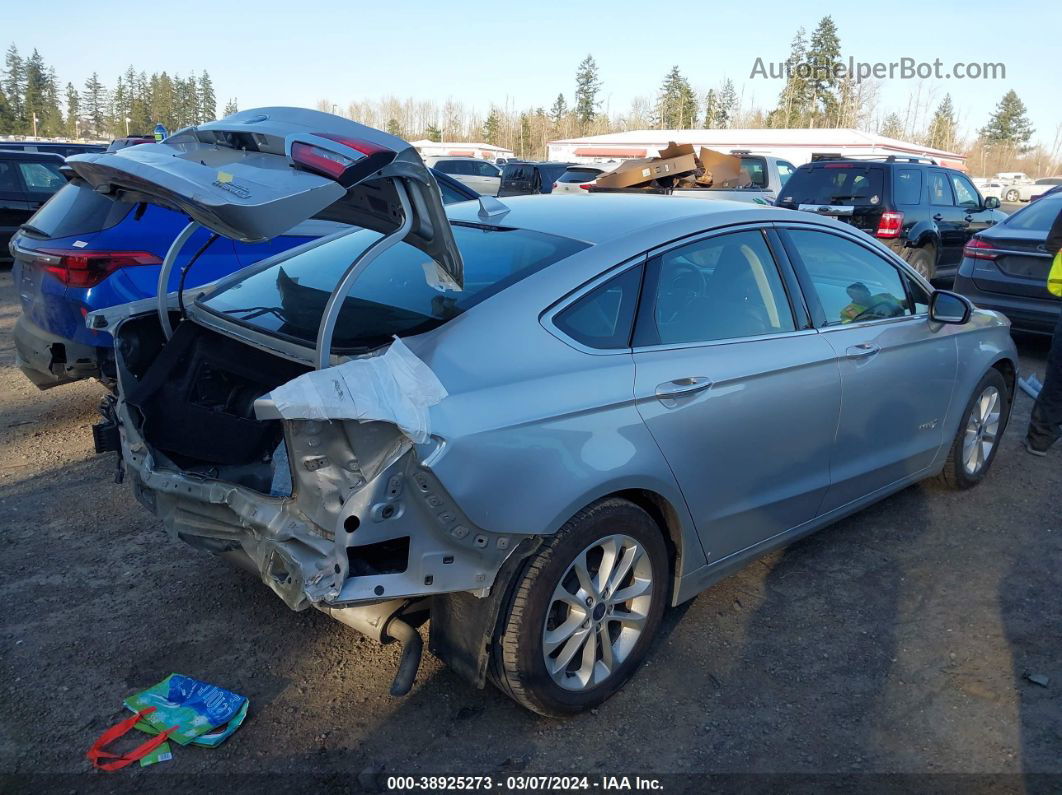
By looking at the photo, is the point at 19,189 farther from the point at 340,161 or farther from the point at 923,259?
the point at 923,259

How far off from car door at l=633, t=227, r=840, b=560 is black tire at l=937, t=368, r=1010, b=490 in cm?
151

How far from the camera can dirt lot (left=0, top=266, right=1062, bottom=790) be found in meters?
2.75

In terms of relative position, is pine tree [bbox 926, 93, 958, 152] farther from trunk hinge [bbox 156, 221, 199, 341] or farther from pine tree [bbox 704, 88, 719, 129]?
trunk hinge [bbox 156, 221, 199, 341]

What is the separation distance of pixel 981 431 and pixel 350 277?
408 cm

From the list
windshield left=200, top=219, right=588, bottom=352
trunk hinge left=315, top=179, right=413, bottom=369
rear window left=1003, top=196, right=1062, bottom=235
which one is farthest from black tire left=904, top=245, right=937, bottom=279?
Result: trunk hinge left=315, top=179, right=413, bottom=369

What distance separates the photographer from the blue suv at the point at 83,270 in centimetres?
508

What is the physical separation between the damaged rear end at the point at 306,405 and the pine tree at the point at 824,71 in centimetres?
7676

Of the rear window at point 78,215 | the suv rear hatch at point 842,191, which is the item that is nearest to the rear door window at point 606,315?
the rear window at point 78,215

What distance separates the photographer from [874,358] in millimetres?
3867

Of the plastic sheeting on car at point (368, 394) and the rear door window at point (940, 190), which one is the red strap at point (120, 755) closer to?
the plastic sheeting on car at point (368, 394)

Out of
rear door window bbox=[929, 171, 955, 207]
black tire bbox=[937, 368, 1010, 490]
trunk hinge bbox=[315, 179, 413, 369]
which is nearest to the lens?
trunk hinge bbox=[315, 179, 413, 369]

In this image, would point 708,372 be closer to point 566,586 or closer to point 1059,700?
point 566,586

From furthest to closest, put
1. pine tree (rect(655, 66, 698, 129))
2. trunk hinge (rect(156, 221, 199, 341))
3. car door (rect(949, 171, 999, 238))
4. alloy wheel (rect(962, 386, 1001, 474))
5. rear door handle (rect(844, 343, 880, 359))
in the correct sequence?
pine tree (rect(655, 66, 698, 129)) → car door (rect(949, 171, 999, 238)) → alloy wheel (rect(962, 386, 1001, 474)) → rear door handle (rect(844, 343, 880, 359)) → trunk hinge (rect(156, 221, 199, 341))

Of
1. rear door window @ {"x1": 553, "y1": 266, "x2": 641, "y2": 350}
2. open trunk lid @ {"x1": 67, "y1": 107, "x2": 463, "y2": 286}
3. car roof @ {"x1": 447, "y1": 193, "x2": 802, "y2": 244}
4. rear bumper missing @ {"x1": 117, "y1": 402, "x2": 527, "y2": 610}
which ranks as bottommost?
rear bumper missing @ {"x1": 117, "y1": 402, "x2": 527, "y2": 610}
